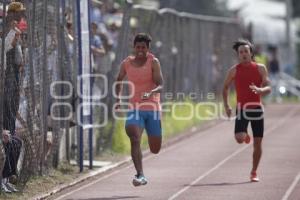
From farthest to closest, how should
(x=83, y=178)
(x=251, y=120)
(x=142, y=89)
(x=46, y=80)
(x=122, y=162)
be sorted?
(x=122, y=162) → (x=83, y=178) → (x=46, y=80) → (x=251, y=120) → (x=142, y=89)

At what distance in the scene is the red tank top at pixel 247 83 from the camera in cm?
1595

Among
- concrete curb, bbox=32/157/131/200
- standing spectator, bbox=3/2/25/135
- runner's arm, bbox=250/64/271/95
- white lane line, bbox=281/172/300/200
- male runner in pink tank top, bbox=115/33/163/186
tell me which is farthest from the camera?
runner's arm, bbox=250/64/271/95

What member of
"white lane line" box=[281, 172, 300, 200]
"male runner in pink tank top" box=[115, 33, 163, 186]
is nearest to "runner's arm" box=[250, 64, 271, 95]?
"white lane line" box=[281, 172, 300, 200]

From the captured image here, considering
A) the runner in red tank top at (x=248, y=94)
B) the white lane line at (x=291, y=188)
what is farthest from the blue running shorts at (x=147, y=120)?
the white lane line at (x=291, y=188)

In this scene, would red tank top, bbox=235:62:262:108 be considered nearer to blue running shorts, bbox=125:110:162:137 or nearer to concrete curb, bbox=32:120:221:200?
blue running shorts, bbox=125:110:162:137

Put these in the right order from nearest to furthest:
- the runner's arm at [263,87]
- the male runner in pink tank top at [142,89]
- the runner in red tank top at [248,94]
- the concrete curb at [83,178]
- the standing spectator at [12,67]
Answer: the standing spectator at [12,67]
the concrete curb at [83,178]
the male runner in pink tank top at [142,89]
the runner's arm at [263,87]
the runner in red tank top at [248,94]

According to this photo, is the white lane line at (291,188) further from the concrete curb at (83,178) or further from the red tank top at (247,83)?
the concrete curb at (83,178)

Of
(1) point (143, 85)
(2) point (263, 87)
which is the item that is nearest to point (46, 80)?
(1) point (143, 85)

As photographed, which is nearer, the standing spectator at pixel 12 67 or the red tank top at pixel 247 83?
the standing spectator at pixel 12 67

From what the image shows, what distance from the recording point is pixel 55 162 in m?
17.3

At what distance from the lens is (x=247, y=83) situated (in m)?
16.0

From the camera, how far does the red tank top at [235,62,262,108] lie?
16.0 metres

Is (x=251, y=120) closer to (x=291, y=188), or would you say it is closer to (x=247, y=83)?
(x=247, y=83)

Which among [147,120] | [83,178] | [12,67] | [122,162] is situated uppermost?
[12,67]
